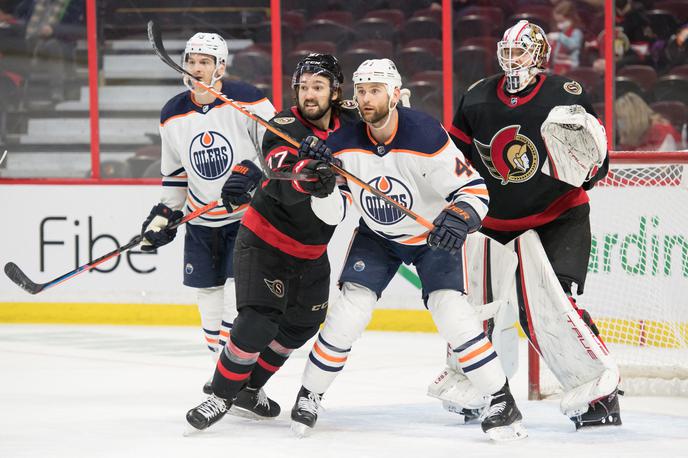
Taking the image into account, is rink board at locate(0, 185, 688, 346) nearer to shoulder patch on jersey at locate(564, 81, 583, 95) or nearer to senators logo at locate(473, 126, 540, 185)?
senators logo at locate(473, 126, 540, 185)

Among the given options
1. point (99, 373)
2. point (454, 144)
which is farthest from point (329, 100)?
point (99, 373)

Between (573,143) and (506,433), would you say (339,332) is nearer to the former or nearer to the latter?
(506,433)

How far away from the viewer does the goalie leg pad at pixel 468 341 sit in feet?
11.6

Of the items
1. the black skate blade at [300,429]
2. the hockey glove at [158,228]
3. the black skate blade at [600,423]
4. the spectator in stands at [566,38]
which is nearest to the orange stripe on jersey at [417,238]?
the black skate blade at [300,429]

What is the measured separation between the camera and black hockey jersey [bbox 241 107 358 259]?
3681 millimetres

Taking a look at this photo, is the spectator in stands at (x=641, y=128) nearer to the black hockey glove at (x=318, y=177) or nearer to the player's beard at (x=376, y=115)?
the player's beard at (x=376, y=115)

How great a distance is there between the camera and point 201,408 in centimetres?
365

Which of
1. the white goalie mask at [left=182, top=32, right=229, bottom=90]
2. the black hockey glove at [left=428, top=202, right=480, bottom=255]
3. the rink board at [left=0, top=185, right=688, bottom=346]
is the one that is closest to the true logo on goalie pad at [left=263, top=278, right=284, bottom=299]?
the black hockey glove at [left=428, top=202, right=480, bottom=255]

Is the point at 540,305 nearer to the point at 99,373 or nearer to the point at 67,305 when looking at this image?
the point at 99,373

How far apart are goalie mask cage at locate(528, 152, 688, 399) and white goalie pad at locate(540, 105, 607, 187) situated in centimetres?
85

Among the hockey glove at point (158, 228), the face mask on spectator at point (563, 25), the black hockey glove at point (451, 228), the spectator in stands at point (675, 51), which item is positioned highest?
the face mask on spectator at point (563, 25)

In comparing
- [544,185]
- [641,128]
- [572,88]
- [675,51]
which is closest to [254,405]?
[544,185]

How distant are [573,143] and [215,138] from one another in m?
1.19

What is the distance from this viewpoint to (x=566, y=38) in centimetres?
639
